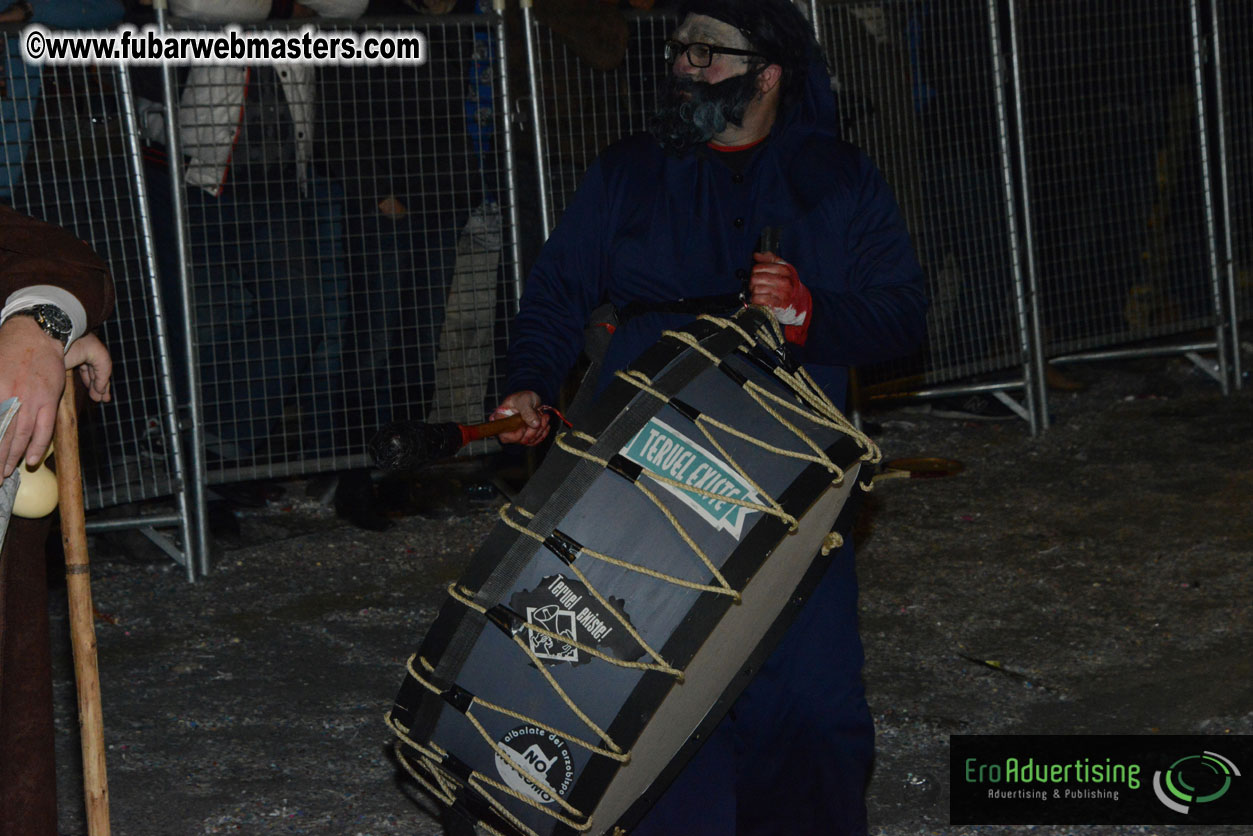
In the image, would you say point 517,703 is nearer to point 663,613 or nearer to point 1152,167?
point 663,613

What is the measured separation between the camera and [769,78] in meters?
3.32

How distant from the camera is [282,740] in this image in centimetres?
443

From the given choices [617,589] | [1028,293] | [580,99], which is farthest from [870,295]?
[1028,293]

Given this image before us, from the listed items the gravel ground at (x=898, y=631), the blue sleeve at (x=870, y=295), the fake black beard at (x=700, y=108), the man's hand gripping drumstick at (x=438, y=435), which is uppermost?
the fake black beard at (x=700, y=108)

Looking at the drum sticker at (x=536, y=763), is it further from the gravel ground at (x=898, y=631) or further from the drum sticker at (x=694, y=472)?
the gravel ground at (x=898, y=631)

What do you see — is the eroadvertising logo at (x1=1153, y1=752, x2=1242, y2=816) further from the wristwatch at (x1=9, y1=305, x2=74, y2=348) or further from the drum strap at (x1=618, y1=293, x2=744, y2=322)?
the wristwatch at (x1=9, y1=305, x2=74, y2=348)

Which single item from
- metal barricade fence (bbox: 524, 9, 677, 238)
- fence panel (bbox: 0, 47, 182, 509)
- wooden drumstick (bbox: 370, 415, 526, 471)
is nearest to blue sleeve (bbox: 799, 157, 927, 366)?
wooden drumstick (bbox: 370, 415, 526, 471)

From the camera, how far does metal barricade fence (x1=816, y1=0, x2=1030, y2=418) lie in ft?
22.6

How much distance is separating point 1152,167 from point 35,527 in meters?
6.58

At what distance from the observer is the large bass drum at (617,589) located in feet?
8.50

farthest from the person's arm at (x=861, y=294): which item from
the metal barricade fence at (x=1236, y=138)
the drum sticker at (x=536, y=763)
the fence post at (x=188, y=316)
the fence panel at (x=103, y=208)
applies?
the metal barricade fence at (x=1236, y=138)

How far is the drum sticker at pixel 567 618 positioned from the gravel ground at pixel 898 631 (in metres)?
1.56

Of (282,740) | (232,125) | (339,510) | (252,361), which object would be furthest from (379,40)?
(282,740)

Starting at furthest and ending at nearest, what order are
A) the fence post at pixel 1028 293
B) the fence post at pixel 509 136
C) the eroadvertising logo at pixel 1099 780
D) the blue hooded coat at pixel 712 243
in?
the fence post at pixel 1028 293 < the fence post at pixel 509 136 < the eroadvertising logo at pixel 1099 780 < the blue hooded coat at pixel 712 243
